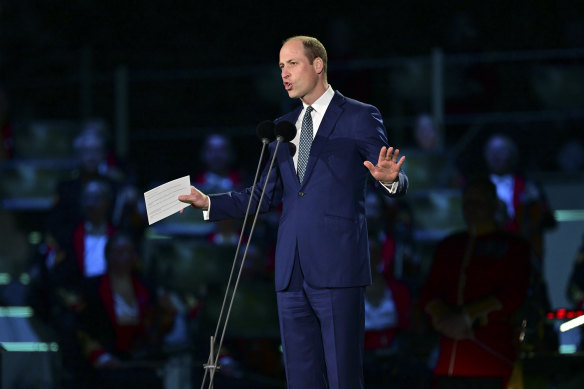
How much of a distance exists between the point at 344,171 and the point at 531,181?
4836mm

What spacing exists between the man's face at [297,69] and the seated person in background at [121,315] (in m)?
3.07

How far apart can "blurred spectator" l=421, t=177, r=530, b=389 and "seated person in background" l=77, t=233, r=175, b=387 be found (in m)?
1.92

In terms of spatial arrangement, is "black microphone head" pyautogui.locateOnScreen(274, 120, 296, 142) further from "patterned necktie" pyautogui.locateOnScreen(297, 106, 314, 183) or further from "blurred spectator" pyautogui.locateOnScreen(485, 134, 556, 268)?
"blurred spectator" pyautogui.locateOnScreen(485, 134, 556, 268)

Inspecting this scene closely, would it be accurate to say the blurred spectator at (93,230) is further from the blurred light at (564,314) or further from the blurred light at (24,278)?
the blurred light at (564,314)

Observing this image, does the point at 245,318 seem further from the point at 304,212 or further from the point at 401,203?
the point at 304,212

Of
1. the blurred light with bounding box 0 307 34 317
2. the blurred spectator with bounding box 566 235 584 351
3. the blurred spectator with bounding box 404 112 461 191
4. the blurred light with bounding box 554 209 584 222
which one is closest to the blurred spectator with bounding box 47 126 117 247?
the blurred light with bounding box 0 307 34 317

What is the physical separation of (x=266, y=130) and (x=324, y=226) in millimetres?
342

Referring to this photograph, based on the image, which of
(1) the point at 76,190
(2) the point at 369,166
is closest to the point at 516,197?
(1) the point at 76,190

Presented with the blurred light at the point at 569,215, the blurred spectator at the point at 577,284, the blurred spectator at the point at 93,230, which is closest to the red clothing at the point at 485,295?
the blurred spectator at the point at 577,284

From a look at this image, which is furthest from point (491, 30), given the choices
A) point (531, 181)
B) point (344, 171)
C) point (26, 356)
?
point (344, 171)

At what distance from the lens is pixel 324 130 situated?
3.54 m

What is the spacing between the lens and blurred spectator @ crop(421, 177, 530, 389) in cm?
490

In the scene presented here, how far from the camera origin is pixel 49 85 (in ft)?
34.6

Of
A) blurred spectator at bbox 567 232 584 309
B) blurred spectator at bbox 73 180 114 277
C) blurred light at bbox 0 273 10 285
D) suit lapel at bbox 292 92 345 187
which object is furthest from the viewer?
blurred light at bbox 0 273 10 285
